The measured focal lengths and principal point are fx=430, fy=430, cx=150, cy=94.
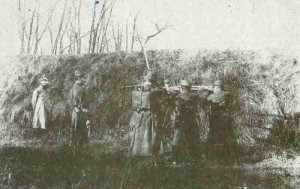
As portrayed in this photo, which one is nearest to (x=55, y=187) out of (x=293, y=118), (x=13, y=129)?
(x=13, y=129)

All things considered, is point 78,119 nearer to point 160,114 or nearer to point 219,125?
point 160,114

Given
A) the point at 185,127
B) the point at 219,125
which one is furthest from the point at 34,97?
the point at 219,125

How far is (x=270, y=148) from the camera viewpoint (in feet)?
28.9

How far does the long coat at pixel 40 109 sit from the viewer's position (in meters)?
10.2

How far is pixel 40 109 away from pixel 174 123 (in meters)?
3.45

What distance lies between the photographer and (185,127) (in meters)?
8.70

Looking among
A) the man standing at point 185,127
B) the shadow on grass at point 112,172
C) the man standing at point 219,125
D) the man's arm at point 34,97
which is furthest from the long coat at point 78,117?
the man standing at point 219,125

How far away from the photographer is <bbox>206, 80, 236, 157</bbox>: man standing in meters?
8.81

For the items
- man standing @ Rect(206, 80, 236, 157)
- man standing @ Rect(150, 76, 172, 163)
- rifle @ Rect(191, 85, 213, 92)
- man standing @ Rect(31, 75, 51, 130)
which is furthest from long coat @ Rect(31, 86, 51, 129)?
man standing @ Rect(206, 80, 236, 157)

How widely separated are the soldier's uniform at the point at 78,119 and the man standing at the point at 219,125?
2.68m

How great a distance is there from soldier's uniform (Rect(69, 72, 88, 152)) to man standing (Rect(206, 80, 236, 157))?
2.68 metres

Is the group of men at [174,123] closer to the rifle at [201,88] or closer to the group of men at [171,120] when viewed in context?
the group of men at [171,120]

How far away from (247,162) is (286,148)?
2.98 feet

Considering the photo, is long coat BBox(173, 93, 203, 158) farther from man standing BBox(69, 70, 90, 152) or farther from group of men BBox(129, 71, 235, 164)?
man standing BBox(69, 70, 90, 152)
